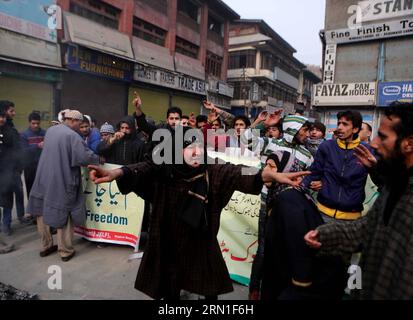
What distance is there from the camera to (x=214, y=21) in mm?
25844

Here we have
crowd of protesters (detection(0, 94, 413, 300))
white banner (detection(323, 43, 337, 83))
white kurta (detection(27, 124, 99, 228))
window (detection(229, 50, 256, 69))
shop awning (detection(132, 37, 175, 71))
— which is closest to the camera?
crowd of protesters (detection(0, 94, 413, 300))

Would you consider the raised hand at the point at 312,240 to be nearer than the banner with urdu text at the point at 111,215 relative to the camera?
Yes

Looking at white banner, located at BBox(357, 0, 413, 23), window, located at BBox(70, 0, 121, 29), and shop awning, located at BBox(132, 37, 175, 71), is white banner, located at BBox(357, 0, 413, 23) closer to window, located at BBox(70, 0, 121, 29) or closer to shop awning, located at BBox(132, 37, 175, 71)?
shop awning, located at BBox(132, 37, 175, 71)

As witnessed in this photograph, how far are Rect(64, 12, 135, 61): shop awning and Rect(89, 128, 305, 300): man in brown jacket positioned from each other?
12.8 m

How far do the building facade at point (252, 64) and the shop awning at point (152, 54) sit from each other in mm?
12186

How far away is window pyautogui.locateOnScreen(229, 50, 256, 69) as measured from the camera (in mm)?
30875

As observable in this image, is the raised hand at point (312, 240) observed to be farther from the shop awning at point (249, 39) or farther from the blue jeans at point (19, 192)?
the shop awning at point (249, 39)

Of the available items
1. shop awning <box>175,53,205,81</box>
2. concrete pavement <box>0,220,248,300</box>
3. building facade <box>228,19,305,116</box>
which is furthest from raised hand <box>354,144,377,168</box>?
building facade <box>228,19,305,116</box>

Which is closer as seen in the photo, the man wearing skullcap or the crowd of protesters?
the crowd of protesters

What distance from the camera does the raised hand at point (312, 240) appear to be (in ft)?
5.56

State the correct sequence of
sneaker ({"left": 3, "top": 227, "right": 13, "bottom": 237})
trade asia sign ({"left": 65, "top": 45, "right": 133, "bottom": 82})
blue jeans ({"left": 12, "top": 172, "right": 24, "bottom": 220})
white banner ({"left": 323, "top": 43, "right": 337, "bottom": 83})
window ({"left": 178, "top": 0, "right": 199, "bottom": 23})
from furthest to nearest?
window ({"left": 178, "top": 0, "right": 199, "bottom": 23})
white banner ({"left": 323, "top": 43, "right": 337, "bottom": 83})
trade asia sign ({"left": 65, "top": 45, "right": 133, "bottom": 82})
blue jeans ({"left": 12, "top": 172, "right": 24, "bottom": 220})
sneaker ({"left": 3, "top": 227, "right": 13, "bottom": 237})

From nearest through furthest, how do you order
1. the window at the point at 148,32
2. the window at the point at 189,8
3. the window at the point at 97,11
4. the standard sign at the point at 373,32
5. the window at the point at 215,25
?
the standard sign at the point at 373,32 → the window at the point at 97,11 → the window at the point at 148,32 → the window at the point at 189,8 → the window at the point at 215,25

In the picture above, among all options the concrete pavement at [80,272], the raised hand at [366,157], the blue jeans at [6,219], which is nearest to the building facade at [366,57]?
the raised hand at [366,157]

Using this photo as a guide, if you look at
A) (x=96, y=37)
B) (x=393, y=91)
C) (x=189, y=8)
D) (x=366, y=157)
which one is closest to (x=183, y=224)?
(x=366, y=157)
